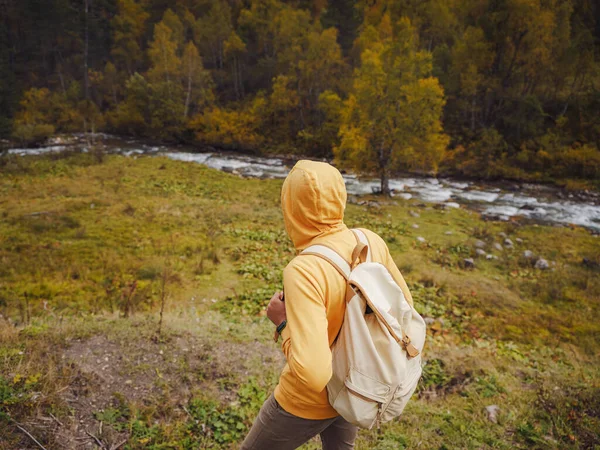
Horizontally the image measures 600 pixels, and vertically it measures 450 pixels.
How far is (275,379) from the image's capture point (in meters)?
4.26

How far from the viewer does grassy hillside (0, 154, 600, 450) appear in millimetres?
3422

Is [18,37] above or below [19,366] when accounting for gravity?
above

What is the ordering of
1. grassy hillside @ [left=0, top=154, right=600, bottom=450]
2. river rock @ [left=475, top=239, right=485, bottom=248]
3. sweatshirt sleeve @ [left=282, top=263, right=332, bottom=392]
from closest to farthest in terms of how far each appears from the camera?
1. sweatshirt sleeve @ [left=282, top=263, right=332, bottom=392]
2. grassy hillside @ [left=0, top=154, right=600, bottom=450]
3. river rock @ [left=475, top=239, right=485, bottom=248]

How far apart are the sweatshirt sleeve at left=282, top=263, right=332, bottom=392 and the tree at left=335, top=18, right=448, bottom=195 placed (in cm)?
1591

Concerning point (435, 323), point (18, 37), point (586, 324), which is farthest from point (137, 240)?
point (18, 37)

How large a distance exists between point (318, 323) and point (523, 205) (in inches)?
746

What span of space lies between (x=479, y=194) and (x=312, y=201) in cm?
2007

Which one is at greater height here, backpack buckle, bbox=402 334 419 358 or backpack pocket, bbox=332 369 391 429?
backpack buckle, bbox=402 334 419 358

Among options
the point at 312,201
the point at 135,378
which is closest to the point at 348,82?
the point at 135,378

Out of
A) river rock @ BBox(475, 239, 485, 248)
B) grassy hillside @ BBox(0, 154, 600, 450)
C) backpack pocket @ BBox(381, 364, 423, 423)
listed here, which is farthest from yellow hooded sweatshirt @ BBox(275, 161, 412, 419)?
river rock @ BBox(475, 239, 485, 248)

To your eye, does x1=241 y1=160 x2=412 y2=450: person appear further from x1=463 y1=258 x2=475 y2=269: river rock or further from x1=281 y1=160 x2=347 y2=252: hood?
x1=463 y1=258 x2=475 y2=269: river rock

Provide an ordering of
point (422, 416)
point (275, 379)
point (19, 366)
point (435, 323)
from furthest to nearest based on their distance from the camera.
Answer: point (435, 323), point (275, 379), point (422, 416), point (19, 366)

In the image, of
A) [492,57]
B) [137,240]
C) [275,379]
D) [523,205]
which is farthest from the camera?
[492,57]

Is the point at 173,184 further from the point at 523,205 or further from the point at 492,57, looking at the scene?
the point at 492,57
